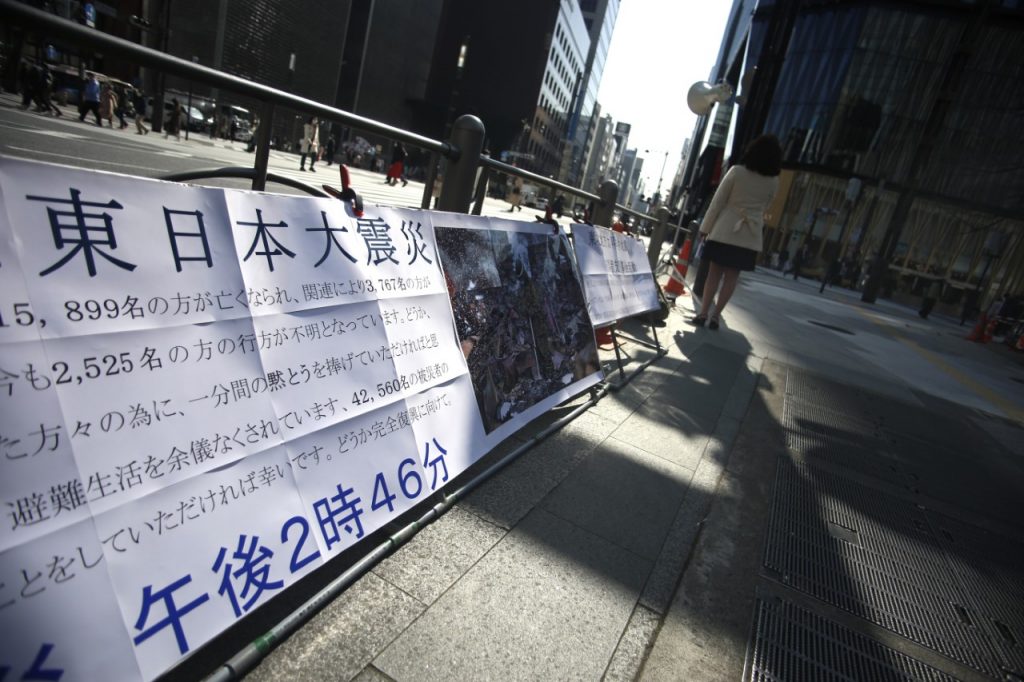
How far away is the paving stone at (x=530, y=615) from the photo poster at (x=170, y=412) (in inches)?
15.1

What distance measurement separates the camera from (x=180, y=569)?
1.27 m

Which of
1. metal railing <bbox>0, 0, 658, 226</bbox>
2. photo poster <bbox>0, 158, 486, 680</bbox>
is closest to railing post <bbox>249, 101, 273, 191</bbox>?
metal railing <bbox>0, 0, 658, 226</bbox>

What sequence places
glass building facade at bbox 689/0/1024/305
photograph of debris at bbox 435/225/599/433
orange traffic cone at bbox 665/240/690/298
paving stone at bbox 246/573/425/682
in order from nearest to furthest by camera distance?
paving stone at bbox 246/573/425/682
photograph of debris at bbox 435/225/599/433
orange traffic cone at bbox 665/240/690/298
glass building facade at bbox 689/0/1024/305

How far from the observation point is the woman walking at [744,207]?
629cm

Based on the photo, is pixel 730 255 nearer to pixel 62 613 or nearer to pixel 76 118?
pixel 62 613

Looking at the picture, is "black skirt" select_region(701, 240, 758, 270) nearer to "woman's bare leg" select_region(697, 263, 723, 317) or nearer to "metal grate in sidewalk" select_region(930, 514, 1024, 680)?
"woman's bare leg" select_region(697, 263, 723, 317)

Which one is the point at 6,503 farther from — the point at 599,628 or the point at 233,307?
the point at 599,628

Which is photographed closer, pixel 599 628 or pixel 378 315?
pixel 599 628

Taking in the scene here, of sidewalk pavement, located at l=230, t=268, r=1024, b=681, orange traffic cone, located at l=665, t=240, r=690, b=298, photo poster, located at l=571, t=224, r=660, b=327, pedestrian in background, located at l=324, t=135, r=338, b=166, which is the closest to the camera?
sidewalk pavement, located at l=230, t=268, r=1024, b=681

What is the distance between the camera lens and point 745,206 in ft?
21.1

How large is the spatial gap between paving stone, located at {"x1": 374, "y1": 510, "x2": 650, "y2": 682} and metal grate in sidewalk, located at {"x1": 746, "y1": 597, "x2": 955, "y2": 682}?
0.48 m

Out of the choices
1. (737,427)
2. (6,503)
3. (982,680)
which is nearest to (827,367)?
(737,427)

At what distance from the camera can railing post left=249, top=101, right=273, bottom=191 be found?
1.93 m

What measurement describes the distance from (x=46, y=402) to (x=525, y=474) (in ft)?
6.56
